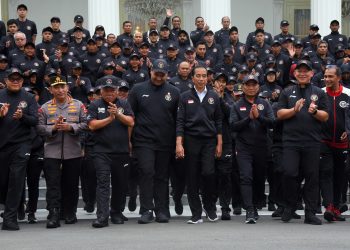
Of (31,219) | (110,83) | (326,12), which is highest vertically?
(326,12)

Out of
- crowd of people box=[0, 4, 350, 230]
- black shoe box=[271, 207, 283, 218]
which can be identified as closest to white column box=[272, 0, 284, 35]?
crowd of people box=[0, 4, 350, 230]

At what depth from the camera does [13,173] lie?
39.7 feet

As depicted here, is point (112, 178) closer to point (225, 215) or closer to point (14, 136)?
point (14, 136)

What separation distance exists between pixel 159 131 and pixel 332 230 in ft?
9.29

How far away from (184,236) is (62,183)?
2.47m

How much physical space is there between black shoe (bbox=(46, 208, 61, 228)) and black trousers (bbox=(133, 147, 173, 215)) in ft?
3.93

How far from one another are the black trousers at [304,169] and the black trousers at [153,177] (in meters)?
1.71

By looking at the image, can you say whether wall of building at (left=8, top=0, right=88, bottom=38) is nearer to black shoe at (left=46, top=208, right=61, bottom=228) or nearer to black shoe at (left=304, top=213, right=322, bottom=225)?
black shoe at (left=46, top=208, right=61, bottom=228)

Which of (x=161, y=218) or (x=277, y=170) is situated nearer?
(x=161, y=218)

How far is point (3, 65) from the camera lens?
16.7m

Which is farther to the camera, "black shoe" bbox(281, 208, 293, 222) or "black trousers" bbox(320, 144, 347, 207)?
"black trousers" bbox(320, 144, 347, 207)

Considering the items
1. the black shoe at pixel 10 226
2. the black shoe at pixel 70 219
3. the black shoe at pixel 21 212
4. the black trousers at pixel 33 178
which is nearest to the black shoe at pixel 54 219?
the black shoe at pixel 70 219

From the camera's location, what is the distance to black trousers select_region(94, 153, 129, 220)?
12.0 metres

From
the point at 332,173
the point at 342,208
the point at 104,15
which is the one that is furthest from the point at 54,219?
the point at 104,15
